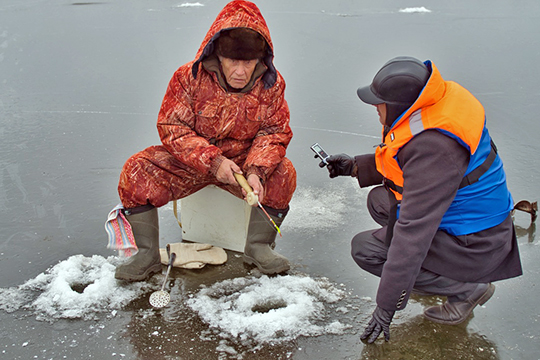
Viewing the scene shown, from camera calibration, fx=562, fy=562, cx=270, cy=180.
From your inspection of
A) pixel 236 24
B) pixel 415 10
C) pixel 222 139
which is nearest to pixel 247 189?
pixel 222 139

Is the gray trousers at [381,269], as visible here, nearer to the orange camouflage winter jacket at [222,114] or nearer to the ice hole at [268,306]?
the ice hole at [268,306]

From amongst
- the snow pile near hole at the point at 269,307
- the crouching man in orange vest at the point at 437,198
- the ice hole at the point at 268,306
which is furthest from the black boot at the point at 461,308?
the ice hole at the point at 268,306

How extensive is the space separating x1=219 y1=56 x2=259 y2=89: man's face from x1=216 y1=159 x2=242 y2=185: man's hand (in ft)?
1.34

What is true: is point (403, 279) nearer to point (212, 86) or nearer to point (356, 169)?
point (356, 169)

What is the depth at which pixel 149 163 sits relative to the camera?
2920 mm

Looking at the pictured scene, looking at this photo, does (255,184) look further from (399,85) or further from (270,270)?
(399,85)

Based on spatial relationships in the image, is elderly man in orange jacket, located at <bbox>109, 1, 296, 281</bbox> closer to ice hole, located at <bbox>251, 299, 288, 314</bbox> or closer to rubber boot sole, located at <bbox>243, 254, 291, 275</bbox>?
rubber boot sole, located at <bbox>243, 254, 291, 275</bbox>

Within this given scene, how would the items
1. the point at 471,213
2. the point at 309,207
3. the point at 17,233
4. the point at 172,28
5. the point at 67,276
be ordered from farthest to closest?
the point at 172,28
the point at 309,207
the point at 17,233
the point at 67,276
the point at 471,213

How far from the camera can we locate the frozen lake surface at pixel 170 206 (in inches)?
97.8

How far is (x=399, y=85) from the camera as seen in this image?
221 cm

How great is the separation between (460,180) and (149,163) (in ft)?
5.11

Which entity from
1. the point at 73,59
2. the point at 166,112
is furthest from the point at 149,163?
the point at 73,59

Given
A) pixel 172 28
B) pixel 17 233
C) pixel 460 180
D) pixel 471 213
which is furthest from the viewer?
pixel 172 28

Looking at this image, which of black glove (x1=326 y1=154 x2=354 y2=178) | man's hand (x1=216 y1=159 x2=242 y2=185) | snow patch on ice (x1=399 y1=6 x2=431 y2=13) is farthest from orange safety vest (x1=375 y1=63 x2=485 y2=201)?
snow patch on ice (x1=399 y1=6 x2=431 y2=13)
